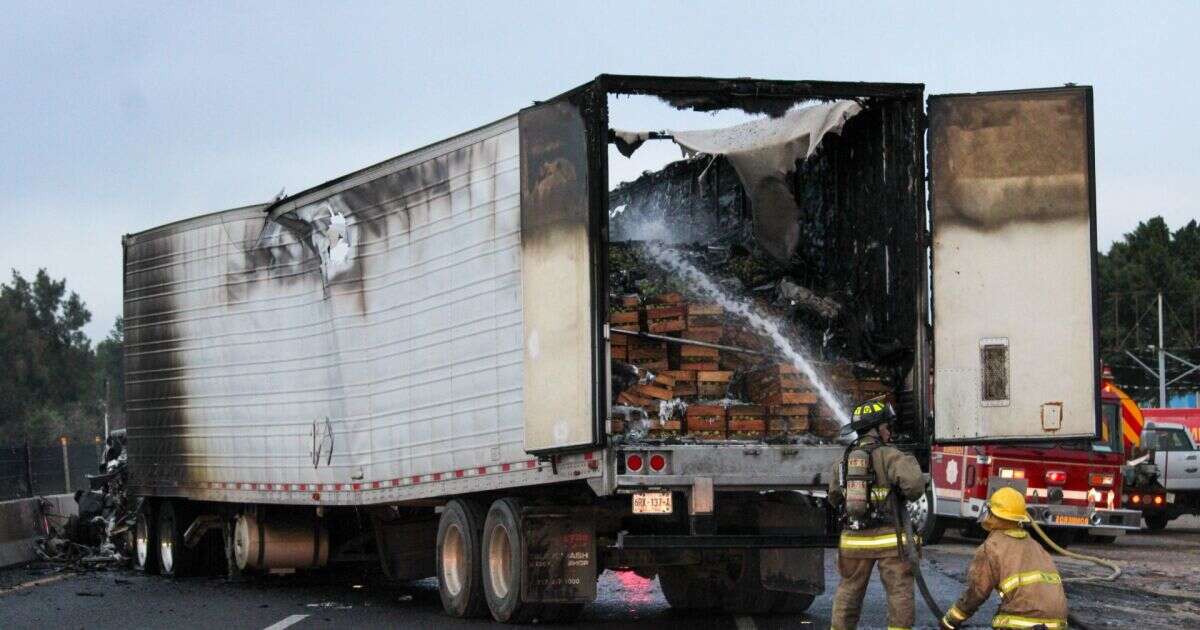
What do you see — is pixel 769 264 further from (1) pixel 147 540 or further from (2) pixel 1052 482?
(1) pixel 147 540

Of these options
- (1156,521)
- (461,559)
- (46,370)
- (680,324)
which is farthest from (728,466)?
(46,370)

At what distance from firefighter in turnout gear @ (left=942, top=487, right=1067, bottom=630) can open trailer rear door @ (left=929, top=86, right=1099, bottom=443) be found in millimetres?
3855

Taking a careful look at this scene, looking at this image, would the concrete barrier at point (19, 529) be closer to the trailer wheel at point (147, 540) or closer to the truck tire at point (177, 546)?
the trailer wheel at point (147, 540)

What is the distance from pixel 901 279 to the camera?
12.6 meters

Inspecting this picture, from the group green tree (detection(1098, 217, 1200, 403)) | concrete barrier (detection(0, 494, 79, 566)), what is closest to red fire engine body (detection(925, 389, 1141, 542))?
concrete barrier (detection(0, 494, 79, 566))

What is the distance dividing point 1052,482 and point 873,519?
39.3 ft

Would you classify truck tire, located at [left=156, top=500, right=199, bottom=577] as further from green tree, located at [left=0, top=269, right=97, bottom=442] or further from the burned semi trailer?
green tree, located at [left=0, top=269, right=97, bottom=442]

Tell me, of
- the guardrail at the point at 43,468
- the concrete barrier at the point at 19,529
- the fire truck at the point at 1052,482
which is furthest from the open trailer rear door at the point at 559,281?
the guardrail at the point at 43,468

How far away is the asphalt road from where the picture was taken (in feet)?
43.6

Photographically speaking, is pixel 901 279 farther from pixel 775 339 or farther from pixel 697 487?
pixel 697 487

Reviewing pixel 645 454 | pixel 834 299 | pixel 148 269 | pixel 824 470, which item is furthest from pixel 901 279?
pixel 148 269

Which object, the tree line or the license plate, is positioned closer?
the license plate

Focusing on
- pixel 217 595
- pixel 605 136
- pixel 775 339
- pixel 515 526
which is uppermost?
pixel 605 136

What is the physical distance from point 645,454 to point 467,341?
2.29 m
